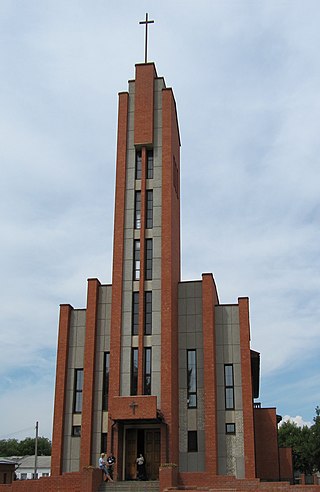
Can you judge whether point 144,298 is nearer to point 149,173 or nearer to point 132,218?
point 132,218

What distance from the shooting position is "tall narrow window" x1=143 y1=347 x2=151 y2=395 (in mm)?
30312

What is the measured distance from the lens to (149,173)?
34.6 meters

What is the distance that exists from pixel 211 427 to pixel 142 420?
3.62 metres

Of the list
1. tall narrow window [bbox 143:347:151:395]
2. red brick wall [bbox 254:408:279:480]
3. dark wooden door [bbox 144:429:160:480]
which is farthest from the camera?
red brick wall [bbox 254:408:279:480]

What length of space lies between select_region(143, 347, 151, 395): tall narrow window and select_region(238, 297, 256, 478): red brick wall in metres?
4.73

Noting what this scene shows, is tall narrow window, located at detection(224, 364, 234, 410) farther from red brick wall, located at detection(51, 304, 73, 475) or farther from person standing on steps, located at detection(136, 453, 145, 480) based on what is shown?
red brick wall, located at detection(51, 304, 73, 475)

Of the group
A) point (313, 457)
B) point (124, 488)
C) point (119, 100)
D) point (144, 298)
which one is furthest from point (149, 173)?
point (313, 457)

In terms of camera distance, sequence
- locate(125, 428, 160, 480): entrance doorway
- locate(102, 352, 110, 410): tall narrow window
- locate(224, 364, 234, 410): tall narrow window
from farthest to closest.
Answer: locate(102, 352, 110, 410): tall narrow window, locate(224, 364, 234, 410): tall narrow window, locate(125, 428, 160, 480): entrance doorway

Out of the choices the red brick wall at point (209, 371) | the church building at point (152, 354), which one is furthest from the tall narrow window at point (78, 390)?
the red brick wall at point (209, 371)

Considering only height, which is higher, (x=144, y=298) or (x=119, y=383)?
(x=144, y=298)

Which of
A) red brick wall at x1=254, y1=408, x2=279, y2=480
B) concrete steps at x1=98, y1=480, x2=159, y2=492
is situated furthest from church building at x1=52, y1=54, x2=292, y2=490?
red brick wall at x1=254, y1=408, x2=279, y2=480

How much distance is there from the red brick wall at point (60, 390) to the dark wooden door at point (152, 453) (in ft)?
14.9

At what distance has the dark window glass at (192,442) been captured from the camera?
1185 inches

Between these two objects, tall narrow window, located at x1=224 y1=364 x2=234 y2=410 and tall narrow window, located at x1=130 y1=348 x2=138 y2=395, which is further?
tall narrow window, located at x1=224 y1=364 x2=234 y2=410
